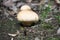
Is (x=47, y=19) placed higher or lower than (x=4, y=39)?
higher

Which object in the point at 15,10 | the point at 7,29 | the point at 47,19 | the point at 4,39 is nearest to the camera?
the point at 4,39

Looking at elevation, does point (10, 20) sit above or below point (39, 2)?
below

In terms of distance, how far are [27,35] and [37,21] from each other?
24cm

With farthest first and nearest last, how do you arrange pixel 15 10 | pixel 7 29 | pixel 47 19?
pixel 15 10, pixel 47 19, pixel 7 29

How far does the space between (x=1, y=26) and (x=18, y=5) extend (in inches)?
21.4

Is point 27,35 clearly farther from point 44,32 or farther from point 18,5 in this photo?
point 18,5

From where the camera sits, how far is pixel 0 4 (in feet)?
9.80

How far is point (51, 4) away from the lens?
3029 millimetres

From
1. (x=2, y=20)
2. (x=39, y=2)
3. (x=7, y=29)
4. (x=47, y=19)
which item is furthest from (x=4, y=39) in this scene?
(x=39, y=2)

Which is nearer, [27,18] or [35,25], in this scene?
[27,18]

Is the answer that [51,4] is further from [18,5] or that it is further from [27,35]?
[27,35]

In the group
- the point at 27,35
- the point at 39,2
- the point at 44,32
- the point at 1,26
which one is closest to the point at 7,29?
the point at 1,26

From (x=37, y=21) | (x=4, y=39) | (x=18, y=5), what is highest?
(x=18, y=5)

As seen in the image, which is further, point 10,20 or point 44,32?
point 10,20
